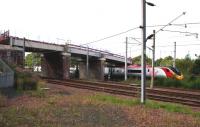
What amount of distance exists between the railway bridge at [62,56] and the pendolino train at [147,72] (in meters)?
2.95

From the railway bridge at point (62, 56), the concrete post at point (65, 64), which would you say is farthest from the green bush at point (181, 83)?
the railway bridge at point (62, 56)

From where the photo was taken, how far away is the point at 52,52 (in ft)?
212

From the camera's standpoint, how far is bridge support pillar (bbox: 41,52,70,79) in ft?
207

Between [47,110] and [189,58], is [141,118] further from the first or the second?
[189,58]

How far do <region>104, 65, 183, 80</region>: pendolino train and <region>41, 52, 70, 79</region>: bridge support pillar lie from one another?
11.5 metres

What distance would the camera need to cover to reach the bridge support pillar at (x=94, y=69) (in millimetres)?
72312

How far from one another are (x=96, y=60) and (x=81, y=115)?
59327mm

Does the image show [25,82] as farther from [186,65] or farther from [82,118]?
[186,65]

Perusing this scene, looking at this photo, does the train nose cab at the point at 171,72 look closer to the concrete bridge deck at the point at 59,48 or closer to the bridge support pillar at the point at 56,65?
the concrete bridge deck at the point at 59,48

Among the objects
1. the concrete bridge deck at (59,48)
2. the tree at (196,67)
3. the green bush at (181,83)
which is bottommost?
the green bush at (181,83)

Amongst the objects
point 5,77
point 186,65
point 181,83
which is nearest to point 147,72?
point 181,83

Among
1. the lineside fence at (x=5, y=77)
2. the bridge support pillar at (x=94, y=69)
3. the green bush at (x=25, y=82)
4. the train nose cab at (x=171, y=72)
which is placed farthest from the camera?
the bridge support pillar at (x=94, y=69)

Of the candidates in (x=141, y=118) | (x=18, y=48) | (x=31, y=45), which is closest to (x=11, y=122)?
(x=141, y=118)

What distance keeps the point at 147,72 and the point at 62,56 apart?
14223 millimetres
